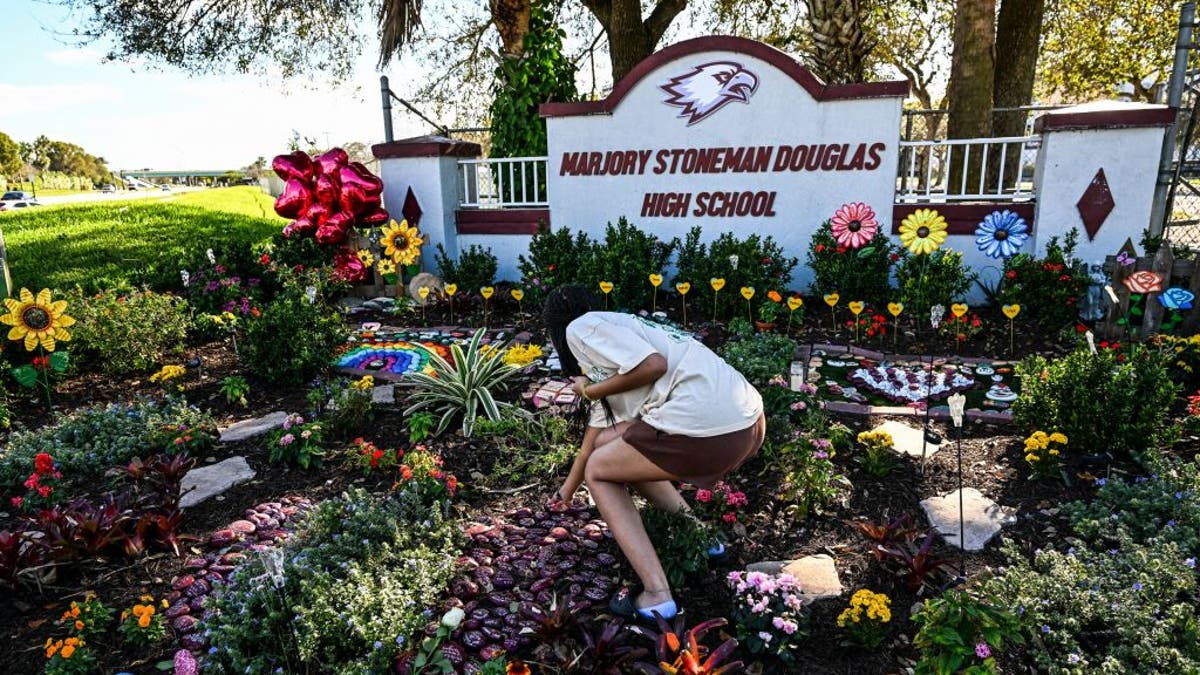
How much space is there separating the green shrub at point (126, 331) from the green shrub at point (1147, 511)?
5861 mm

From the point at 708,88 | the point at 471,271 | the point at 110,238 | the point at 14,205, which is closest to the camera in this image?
the point at 708,88

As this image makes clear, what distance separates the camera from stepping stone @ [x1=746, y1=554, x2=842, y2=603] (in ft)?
9.09

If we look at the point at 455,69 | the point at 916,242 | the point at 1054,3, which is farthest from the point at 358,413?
the point at 1054,3

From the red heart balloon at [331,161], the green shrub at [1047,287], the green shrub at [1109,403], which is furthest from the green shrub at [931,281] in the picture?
the red heart balloon at [331,161]

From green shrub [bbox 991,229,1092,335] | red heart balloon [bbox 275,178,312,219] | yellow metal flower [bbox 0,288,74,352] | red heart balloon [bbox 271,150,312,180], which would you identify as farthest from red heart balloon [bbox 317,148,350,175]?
green shrub [bbox 991,229,1092,335]

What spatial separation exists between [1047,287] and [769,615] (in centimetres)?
463

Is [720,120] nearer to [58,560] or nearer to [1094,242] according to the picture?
[1094,242]

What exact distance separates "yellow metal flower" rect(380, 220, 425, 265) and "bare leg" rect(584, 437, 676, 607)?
5.13 meters

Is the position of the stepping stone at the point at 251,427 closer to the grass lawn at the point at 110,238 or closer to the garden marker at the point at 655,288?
the grass lawn at the point at 110,238

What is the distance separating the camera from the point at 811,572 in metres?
2.90

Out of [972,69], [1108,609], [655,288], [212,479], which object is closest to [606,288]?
[655,288]

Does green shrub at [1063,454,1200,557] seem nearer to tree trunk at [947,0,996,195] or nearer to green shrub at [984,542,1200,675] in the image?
green shrub at [984,542,1200,675]

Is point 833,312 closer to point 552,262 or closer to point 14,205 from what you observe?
point 552,262

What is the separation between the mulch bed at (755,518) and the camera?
2.54m
